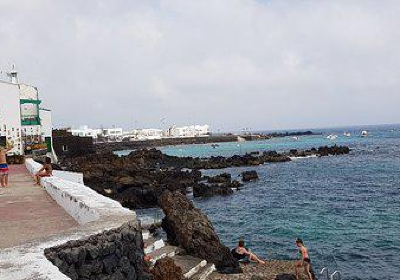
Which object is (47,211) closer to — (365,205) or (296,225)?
(296,225)

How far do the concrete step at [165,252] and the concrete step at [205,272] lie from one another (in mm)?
1064

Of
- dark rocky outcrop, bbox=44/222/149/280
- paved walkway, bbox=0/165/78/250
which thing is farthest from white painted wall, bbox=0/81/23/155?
dark rocky outcrop, bbox=44/222/149/280

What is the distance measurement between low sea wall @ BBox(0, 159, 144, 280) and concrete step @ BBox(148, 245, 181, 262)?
19.2 feet

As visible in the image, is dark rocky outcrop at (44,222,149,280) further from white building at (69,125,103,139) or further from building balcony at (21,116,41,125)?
→ white building at (69,125,103,139)

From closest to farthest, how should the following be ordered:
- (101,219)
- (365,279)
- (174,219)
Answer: (101,219), (365,279), (174,219)

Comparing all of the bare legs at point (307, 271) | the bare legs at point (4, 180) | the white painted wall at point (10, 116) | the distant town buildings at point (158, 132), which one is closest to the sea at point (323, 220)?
the bare legs at point (307, 271)

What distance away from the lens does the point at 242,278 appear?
40.2ft

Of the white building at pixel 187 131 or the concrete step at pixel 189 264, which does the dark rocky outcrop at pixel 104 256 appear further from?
the white building at pixel 187 131

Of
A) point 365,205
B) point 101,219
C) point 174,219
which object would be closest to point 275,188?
point 365,205

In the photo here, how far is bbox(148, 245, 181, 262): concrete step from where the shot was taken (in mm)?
12525

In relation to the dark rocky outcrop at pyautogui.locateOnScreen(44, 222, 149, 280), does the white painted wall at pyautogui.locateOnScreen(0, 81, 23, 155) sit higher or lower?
higher

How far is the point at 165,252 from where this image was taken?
13.0 meters

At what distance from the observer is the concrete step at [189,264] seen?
11898mm

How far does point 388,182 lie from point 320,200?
423 inches
